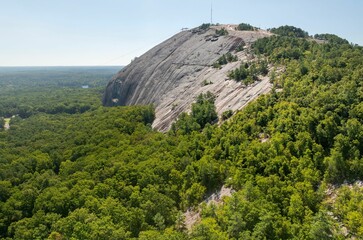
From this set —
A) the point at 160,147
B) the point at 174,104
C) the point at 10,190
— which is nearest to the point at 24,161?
Answer: the point at 10,190

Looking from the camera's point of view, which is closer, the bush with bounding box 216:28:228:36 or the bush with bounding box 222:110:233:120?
the bush with bounding box 222:110:233:120

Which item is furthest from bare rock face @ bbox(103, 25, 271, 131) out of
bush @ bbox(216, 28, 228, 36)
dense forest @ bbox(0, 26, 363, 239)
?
dense forest @ bbox(0, 26, 363, 239)

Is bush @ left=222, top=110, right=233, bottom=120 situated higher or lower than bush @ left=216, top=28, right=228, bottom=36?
lower

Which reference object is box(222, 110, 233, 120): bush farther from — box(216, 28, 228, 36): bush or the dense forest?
box(216, 28, 228, 36): bush

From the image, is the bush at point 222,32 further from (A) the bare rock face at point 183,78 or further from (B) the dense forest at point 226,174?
(B) the dense forest at point 226,174

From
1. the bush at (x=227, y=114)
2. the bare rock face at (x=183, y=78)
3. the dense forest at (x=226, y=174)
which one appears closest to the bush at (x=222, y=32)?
the bare rock face at (x=183, y=78)

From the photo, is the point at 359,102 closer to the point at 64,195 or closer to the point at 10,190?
the point at 64,195
